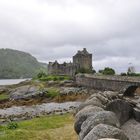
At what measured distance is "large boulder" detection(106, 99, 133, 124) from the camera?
2122 centimetres

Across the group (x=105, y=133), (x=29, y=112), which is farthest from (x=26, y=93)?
(x=105, y=133)

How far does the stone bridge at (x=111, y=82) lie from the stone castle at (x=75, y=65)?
51.6 m

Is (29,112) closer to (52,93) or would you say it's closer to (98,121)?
(52,93)

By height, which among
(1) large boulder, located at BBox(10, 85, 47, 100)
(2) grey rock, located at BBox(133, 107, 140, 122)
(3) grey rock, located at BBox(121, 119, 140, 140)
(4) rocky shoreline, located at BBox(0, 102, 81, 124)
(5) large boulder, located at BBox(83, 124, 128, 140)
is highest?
(5) large boulder, located at BBox(83, 124, 128, 140)

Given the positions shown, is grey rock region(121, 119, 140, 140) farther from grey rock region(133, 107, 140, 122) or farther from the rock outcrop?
the rock outcrop

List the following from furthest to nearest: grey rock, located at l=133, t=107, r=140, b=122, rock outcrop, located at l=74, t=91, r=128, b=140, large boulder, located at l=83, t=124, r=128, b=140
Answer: grey rock, located at l=133, t=107, r=140, b=122
rock outcrop, located at l=74, t=91, r=128, b=140
large boulder, located at l=83, t=124, r=128, b=140

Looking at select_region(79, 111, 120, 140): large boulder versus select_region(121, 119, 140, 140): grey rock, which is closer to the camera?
select_region(79, 111, 120, 140): large boulder

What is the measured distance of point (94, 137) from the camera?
1173 cm

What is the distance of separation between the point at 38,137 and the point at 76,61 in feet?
496

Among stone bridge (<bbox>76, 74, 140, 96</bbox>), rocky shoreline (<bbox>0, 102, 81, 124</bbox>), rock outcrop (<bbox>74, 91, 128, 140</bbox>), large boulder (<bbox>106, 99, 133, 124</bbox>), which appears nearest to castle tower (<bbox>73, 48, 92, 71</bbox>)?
stone bridge (<bbox>76, 74, 140, 96</bbox>)

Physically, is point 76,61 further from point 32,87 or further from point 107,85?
point 107,85

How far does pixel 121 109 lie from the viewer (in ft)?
70.3

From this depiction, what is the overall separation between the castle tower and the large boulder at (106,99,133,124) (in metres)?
146

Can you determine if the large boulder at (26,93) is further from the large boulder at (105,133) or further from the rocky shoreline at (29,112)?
the large boulder at (105,133)
